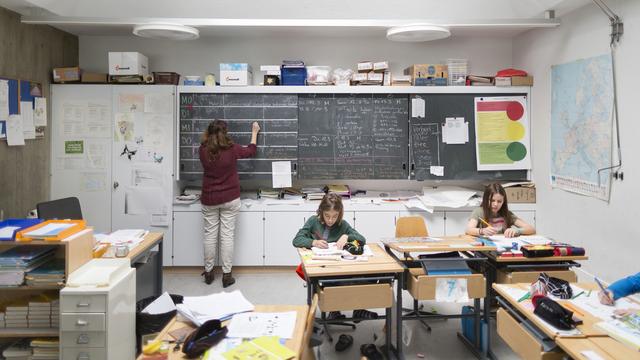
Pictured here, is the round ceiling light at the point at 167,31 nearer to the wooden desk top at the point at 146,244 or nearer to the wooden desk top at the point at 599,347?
the wooden desk top at the point at 146,244

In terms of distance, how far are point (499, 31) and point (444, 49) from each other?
0.66m

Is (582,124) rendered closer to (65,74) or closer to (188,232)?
(188,232)

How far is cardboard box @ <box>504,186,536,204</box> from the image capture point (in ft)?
17.0

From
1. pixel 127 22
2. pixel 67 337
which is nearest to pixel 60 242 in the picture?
pixel 67 337

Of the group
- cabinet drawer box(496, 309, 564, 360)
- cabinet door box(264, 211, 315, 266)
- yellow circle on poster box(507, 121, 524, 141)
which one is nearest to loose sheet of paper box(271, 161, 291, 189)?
cabinet door box(264, 211, 315, 266)

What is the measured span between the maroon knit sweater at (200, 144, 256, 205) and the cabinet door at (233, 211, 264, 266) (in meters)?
0.41

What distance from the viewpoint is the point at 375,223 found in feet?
17.0

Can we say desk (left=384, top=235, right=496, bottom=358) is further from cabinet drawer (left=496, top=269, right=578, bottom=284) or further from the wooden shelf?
the wooden shelf

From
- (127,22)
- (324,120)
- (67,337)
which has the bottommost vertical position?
(67,337)

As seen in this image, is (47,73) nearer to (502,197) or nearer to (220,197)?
(220,197)

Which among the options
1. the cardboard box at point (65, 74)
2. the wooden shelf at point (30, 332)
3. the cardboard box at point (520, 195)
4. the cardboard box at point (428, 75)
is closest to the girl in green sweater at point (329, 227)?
the wooden shelf at point (30, 332)

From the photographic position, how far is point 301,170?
211 inches

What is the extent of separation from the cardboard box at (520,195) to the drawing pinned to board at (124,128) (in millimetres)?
4364

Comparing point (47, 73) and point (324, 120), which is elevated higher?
point (47, 73)
